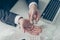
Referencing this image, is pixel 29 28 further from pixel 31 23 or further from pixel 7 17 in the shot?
pixel 7 17

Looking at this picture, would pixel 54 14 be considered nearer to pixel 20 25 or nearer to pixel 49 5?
pixel 49 5

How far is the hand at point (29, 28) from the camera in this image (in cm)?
95

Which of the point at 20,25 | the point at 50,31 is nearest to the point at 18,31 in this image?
the point at 20,25

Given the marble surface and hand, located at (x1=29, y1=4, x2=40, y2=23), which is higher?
hand, located at (x1=29, y1=4, x2=40, y2=23)

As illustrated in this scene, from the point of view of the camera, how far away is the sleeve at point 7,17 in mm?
979

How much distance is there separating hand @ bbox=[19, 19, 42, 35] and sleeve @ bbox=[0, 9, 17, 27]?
49 mm

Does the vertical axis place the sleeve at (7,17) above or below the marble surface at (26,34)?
above

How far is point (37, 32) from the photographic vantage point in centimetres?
95

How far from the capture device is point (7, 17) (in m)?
0.98

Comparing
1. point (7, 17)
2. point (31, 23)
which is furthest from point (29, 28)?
point (7, 17)

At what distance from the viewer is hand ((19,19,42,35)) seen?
95 cm

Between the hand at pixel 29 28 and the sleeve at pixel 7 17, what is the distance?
0.05m

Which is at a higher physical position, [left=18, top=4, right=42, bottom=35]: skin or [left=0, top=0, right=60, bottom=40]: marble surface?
[left=18, top=4, right=42, bottom=35]: skin

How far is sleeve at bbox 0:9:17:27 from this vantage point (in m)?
0.98
